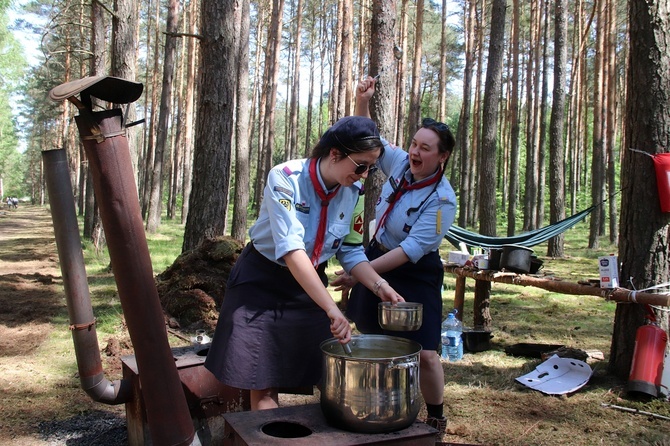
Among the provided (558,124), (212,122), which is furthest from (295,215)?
(558,124)

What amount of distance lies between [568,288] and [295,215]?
131 inches

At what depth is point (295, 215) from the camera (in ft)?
7.47

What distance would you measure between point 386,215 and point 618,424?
209 centimetres

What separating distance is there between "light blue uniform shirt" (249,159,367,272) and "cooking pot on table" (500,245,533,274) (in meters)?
3.39

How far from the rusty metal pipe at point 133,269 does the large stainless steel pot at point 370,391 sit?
68 cm

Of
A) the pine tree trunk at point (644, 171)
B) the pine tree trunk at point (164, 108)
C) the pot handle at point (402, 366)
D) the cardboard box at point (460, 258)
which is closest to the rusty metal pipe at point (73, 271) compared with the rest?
the pot handle at point (402, 366)

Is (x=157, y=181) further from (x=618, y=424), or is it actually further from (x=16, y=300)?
(x=618, y=424)

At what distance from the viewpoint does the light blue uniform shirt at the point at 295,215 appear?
2.22 metres

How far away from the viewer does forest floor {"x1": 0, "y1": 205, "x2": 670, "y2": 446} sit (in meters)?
3.52

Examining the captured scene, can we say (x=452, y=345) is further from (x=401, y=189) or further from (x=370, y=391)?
(x=370, y=391)

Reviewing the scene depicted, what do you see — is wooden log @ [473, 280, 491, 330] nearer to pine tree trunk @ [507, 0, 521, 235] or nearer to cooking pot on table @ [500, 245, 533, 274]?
cooking pot on table @ [500, 245, 533, 274]

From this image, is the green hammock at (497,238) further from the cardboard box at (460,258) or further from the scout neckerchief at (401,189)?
the scout neckerchief at (401,189)

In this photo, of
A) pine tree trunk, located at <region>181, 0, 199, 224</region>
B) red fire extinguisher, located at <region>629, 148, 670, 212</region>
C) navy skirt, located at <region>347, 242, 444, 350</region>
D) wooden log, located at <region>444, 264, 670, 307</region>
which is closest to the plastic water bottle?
wooden log, located at <region>444, 264, 670, 307</region>

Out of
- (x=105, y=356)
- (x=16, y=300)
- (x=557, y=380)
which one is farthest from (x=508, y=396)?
(x=16, y=300)
